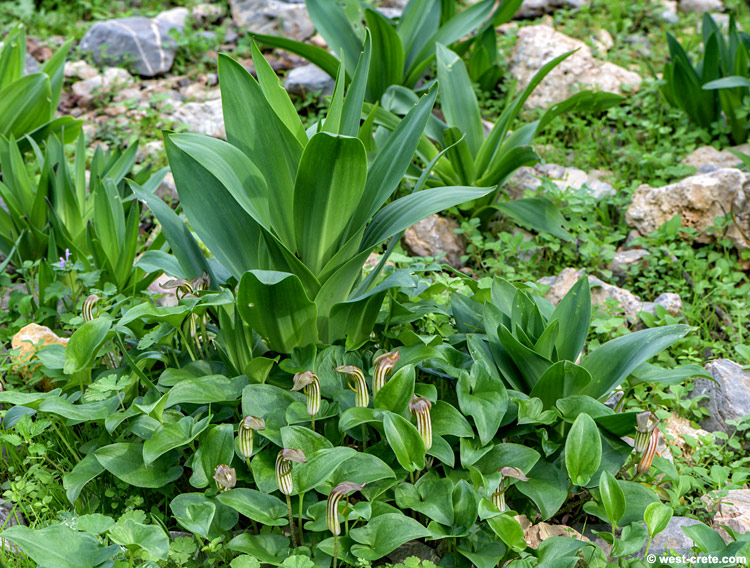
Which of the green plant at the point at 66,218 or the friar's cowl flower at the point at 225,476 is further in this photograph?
the green plant at the point at 66,218

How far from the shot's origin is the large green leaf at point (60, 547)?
1582mm

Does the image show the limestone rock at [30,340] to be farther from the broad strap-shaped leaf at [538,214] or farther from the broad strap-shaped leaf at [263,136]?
the broad strap-shaped leaf at [538,214]

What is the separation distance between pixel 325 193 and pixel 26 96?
2.17 meters

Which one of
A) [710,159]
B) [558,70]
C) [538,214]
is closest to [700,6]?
[558,70]

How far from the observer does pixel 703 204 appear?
3.29 metres

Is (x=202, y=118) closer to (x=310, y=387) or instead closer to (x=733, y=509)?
(x=310, y=387)

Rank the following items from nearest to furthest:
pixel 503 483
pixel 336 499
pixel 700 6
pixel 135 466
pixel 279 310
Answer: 1. pixel 336 499
2. pixel 503 483
3. pixel 135 466
4. pixel 279 310
5. pixel 700 6

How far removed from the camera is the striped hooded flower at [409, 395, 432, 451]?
1740mm

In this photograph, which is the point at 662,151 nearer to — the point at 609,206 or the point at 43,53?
the point at 609,206

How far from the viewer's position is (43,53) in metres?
4.95

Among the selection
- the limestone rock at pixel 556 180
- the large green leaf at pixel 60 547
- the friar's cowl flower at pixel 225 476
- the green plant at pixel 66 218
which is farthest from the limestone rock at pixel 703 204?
the large green leaf at pixel 60 547

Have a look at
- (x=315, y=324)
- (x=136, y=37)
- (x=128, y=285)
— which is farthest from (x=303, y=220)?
(x=136, y=37)

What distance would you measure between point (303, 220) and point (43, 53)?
3.79m

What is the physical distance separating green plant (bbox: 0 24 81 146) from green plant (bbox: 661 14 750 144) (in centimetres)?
318
